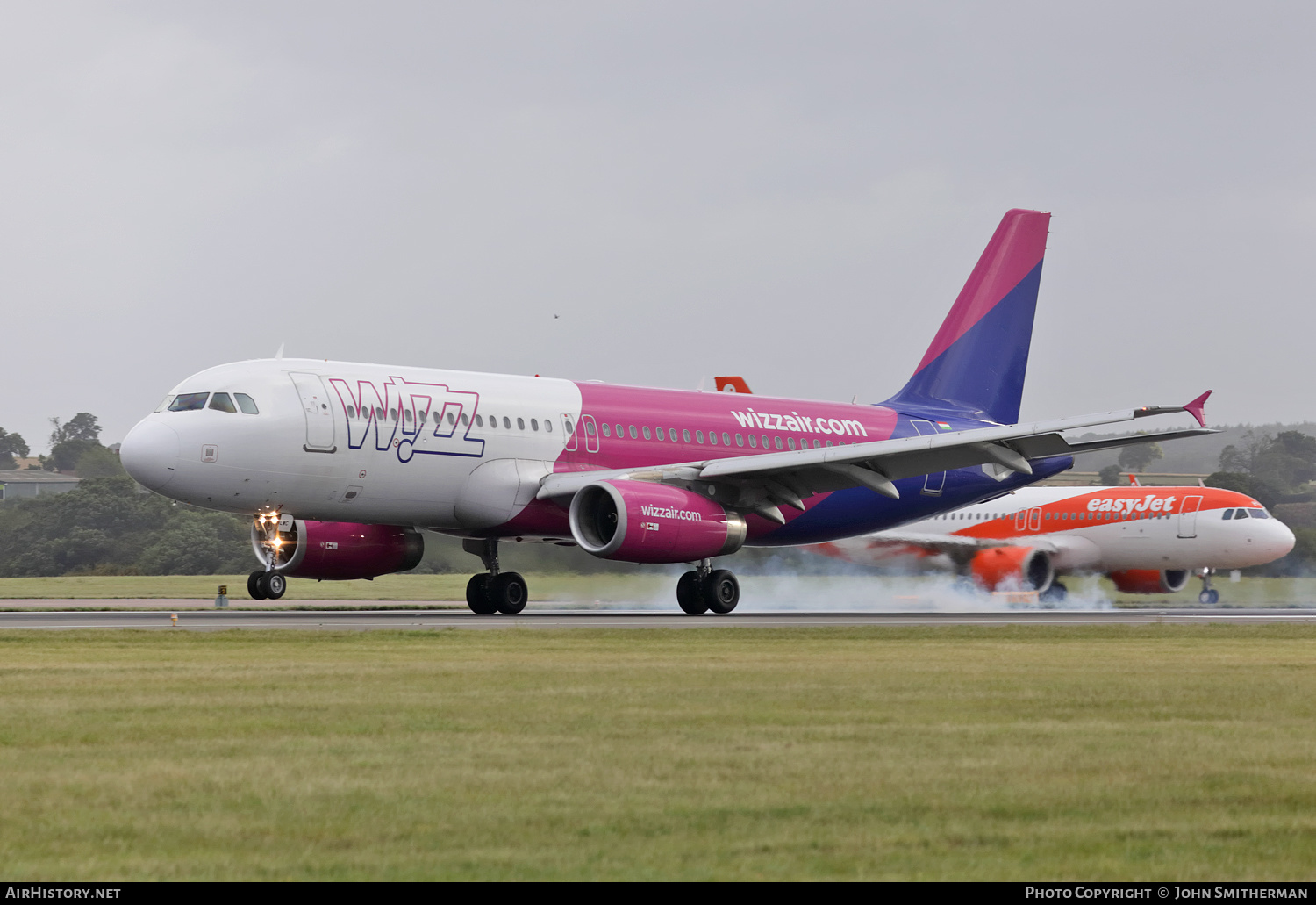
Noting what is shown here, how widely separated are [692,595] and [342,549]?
685 centimetres

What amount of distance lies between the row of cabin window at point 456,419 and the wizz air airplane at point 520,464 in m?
0.03

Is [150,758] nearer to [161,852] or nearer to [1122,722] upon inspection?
[161,852]

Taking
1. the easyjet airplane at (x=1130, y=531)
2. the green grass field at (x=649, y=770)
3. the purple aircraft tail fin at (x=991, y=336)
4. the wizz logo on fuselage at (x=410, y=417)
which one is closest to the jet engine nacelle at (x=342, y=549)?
the wizz logo on fuselage at (x=410, y=417)

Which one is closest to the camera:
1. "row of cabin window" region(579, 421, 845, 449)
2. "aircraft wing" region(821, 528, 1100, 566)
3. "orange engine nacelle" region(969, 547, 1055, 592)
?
"row of cabin window" region(579, 421, 845, 449)

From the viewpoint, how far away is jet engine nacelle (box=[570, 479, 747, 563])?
1152 inches

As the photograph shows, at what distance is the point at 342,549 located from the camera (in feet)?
107

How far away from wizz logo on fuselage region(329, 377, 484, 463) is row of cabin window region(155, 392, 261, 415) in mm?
1618

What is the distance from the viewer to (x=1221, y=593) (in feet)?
166

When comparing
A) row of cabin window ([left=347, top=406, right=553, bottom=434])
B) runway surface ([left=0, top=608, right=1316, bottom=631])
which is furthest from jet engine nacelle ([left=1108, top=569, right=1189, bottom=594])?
row of cabin window ([left=347, top=406, right=553, bottom=434])

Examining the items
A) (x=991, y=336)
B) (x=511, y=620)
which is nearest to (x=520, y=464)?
(x=511, y=620)

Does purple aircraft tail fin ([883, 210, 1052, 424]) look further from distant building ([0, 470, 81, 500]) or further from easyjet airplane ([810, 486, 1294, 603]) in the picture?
distant building ([0, 470, 81, 500])

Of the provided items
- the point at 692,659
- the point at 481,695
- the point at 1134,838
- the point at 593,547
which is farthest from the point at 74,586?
the point at 1134,838

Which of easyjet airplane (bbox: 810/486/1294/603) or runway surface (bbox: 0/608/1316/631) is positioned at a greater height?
easyjet airplane (bbox: 810/486/1294/603)

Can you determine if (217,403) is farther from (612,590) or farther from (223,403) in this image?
(612,590)
